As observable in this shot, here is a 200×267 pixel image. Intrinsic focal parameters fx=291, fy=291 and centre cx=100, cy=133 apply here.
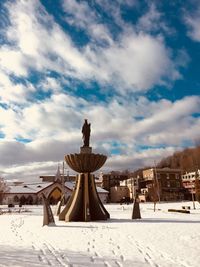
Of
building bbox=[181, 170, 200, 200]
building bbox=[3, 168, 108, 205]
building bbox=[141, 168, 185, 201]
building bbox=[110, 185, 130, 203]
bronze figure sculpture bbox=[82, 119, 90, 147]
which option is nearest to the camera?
bronze figure sculpture bbox=[82, 119, 90, 147]

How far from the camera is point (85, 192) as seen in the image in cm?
1922

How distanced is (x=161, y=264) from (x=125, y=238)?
418 cm

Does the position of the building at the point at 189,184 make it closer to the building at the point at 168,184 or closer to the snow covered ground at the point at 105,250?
the building at the point at 168,184

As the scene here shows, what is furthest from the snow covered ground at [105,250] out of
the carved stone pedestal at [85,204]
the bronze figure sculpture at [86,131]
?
the bronze figure sculpture at [86,131]

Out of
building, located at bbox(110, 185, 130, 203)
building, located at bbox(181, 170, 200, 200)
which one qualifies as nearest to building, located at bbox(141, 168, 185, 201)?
building, located at bbox(181, 170, 200, 200)

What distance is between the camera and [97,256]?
8070 mm

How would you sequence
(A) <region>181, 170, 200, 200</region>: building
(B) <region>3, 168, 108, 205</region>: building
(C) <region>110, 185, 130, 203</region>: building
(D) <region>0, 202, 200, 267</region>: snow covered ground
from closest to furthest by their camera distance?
(D) <region>0, 202, 200, 267</region>: snow covered ground → (B) <region>3, 168, 108, 205</region>: building → (A) <region>181, 170, 200, 200</region>: building → (C) <region>110, 185, 130, 203</region>: building

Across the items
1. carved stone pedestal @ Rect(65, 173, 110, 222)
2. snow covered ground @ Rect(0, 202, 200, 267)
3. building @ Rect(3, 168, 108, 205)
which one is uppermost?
building @ Rect(3, 168, 108, 205)

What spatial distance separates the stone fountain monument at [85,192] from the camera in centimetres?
1862

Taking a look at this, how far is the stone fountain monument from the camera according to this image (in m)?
18.6

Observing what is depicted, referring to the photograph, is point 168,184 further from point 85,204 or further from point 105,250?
point 105,250

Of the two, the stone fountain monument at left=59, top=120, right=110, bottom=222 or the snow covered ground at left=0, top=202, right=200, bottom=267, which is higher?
the stone fountain monument at left=59, top=120, right=110, bottom=222

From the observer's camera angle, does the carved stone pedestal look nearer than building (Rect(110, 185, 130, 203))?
Yes

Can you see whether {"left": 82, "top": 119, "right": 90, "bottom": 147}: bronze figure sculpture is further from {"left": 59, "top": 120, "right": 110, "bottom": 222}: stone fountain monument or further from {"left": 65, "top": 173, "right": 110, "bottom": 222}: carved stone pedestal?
{"left": 65, "top": 173, "right": 110, "bottom": 222}: carved stone pedestal
